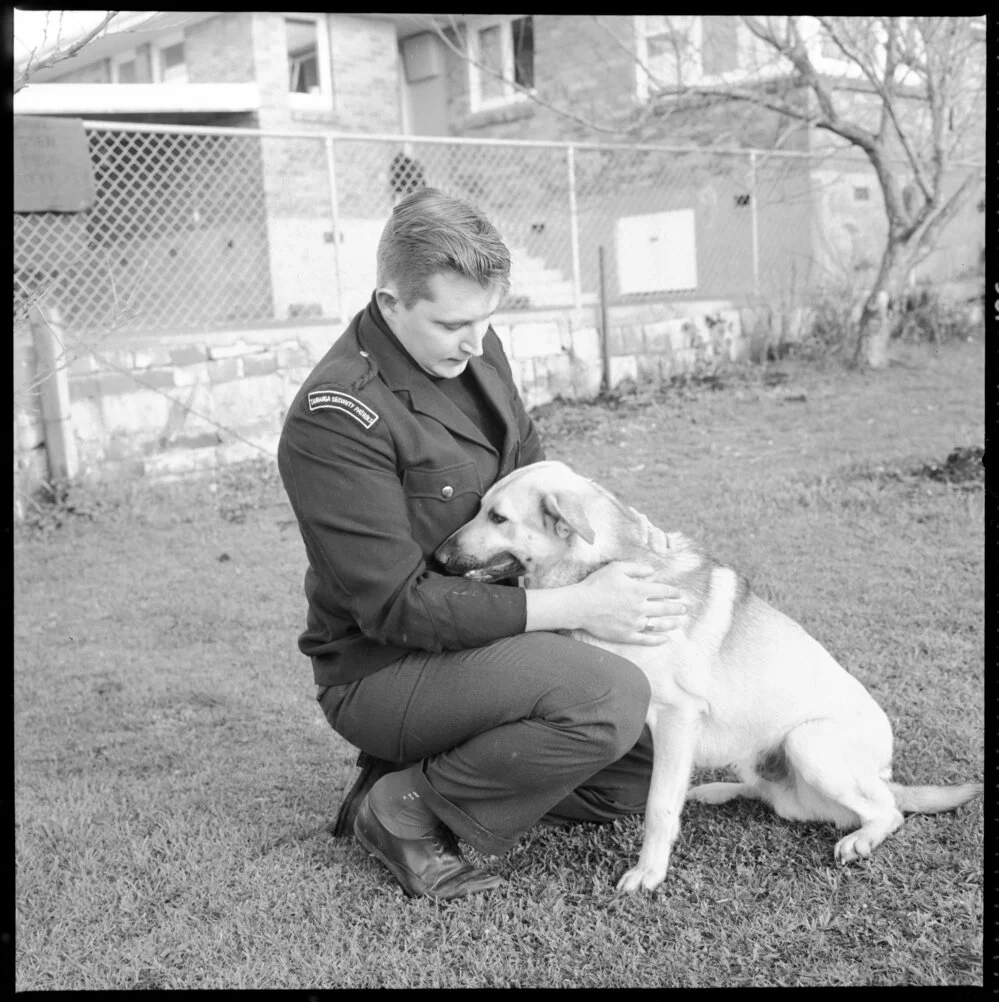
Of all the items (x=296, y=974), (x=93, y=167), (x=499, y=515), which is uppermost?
(x=93, y=167)

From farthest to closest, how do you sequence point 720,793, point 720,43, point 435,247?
point 720,43, point 720,793, point 435,247

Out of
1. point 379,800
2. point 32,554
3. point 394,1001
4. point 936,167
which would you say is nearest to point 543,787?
point 379,800

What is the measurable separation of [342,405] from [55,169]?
21.0 ft

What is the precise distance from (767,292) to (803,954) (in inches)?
474

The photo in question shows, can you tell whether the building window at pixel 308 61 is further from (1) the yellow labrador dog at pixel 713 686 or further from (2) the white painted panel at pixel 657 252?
(1) the yellow labrador dog at pixel 713 686

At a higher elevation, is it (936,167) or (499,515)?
(936,167)

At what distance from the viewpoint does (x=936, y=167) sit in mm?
11672

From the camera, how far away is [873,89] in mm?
12352

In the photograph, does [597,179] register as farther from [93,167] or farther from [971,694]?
[971,694]

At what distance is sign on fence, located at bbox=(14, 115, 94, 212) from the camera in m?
8.00

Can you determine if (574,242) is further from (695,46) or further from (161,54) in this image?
(161,54)

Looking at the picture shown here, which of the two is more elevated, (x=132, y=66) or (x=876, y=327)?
(x=132, y=66)

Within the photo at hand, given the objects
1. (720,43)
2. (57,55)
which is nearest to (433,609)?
(57,55)

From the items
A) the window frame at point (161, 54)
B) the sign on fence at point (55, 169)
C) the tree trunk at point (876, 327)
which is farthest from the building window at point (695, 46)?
the window frame at point (161, 54)
